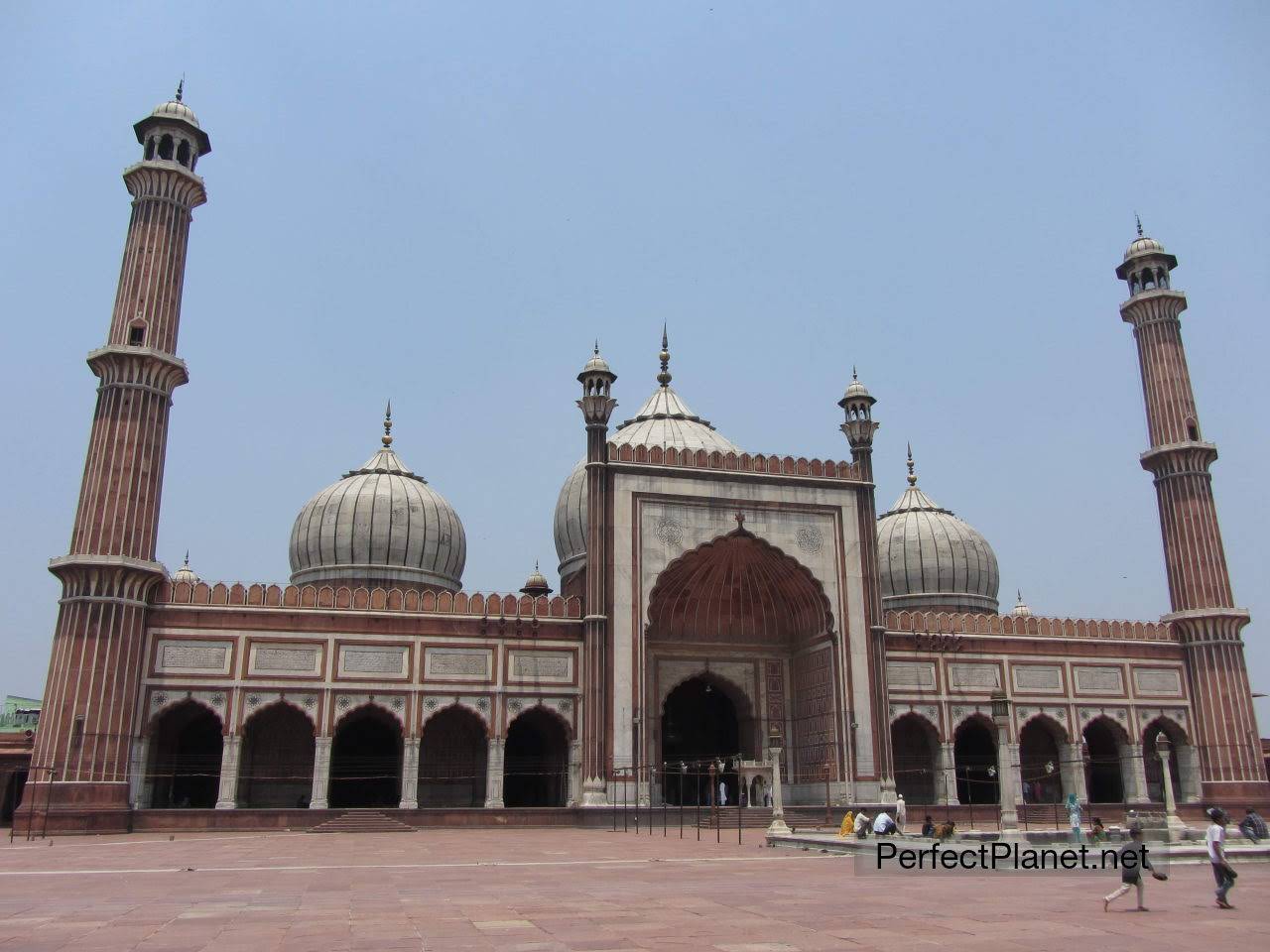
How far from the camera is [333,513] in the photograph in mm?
28625

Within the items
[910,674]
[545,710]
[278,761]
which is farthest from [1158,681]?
[278,761]

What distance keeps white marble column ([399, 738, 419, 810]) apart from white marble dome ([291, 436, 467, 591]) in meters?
6.51

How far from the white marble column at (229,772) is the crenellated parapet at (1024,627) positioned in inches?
580

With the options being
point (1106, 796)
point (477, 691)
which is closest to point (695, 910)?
point (477, 691)

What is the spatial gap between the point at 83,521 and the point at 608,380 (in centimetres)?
1115

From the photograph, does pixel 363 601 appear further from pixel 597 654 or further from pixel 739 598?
pixel 739 598

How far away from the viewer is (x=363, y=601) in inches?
897

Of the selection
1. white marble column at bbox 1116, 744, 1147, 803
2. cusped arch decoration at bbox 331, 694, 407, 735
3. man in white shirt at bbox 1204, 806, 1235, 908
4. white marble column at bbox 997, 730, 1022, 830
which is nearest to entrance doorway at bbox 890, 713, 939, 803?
white marble column at bbox 1116, 744, 1147, 803

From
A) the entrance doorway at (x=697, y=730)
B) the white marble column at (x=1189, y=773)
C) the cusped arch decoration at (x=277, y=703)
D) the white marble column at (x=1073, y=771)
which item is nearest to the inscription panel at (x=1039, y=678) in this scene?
the white marble column at (x=1073, y=771)

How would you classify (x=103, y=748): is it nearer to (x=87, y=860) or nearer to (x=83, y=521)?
(x=83, y=521)

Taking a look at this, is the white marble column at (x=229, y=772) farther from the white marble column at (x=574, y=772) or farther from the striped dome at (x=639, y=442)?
the striped dome at (x=639, y=442)

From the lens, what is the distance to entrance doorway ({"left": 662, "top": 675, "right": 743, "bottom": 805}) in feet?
87.1

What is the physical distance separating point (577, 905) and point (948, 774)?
1904 centimetres

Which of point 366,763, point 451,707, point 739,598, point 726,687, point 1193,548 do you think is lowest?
point 366,763
